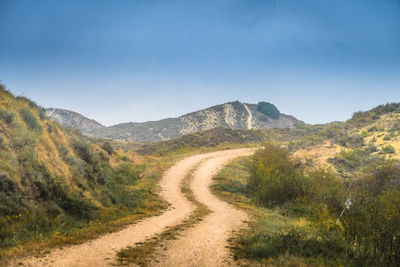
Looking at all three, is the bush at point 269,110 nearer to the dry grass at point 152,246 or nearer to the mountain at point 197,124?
the mountain at point 197,124

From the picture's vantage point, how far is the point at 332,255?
697cm

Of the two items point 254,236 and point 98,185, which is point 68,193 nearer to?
point 98,185

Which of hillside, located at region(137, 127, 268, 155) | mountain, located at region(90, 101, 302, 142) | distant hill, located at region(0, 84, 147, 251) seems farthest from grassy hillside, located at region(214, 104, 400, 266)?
mountain, located at region(90, 101, 302, 142)

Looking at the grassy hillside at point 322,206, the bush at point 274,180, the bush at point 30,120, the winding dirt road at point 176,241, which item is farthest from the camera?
the bush at point 274,180

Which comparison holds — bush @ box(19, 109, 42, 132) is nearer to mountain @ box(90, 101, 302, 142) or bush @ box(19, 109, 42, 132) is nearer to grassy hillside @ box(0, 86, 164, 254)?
grassy hillside @ box(0, 86, 164, 254)

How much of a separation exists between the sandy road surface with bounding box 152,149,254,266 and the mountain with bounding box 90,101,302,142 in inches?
2923

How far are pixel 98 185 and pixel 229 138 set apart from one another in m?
40.4

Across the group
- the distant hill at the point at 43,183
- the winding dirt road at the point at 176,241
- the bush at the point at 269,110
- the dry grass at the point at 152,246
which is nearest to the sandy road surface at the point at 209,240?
the winding dirt road at the point at 176,241

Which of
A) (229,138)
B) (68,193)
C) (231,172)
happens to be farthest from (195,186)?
(229,138)

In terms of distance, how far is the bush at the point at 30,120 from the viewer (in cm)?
1340

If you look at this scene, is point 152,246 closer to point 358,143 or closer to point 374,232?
point 374,232

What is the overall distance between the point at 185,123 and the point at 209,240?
91.2 m

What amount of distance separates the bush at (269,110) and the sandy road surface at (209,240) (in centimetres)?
10600

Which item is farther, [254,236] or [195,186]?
[195,186]
